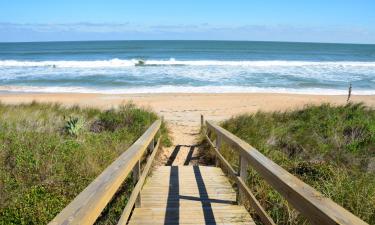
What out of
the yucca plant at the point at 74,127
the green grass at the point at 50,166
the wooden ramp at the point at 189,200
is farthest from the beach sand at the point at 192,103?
the wooden ramp at the point at 189,200

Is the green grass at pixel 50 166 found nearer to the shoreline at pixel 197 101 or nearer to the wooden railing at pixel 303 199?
the wooden railing at pixel 303 199

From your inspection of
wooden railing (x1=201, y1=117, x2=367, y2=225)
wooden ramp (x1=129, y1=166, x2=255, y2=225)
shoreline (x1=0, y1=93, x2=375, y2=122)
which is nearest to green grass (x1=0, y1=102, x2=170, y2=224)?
wooden ramp (x1=129, y1=166, x2=255, y2=225)

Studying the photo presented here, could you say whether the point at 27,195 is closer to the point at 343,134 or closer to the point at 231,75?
the point at 343,134

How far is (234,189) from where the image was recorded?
5.30m

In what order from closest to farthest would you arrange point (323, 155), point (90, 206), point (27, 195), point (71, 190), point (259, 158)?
point (90, 206), point (259, 158), point (27, 195), point (71, 190), point (323, 155)

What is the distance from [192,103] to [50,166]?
558 inches

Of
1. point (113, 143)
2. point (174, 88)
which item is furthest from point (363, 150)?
point (174, 88)

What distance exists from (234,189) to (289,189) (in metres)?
2.89

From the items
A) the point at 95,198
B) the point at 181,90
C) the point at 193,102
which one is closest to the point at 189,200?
the point at 95,198

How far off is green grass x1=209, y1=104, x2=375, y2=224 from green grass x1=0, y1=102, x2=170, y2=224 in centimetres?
189

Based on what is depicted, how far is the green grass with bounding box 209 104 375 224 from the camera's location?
431 cm

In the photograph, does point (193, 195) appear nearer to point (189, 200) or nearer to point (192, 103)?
point (189, 200)

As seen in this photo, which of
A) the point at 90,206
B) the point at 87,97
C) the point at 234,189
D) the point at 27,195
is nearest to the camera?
the point at 90,206

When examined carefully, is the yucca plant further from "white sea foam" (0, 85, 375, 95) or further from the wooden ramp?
"white sea foam" (0, 85, 375, 95)
